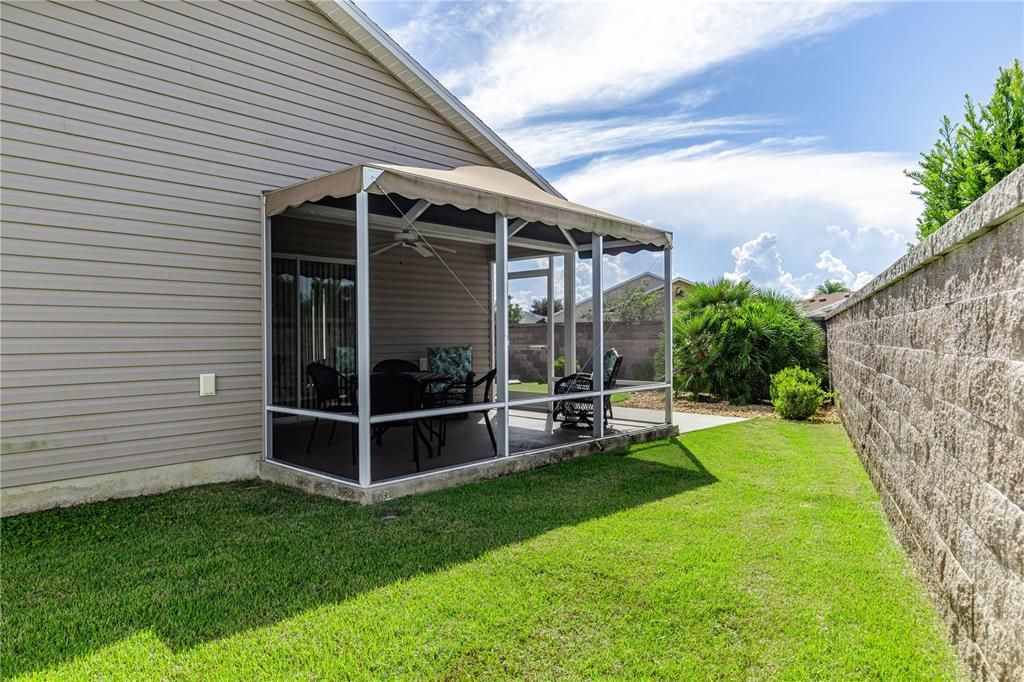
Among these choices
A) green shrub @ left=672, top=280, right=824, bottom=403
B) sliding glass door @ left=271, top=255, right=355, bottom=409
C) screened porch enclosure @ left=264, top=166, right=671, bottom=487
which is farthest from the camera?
green shrub @ left=672, top=280, right=824, bottom=403

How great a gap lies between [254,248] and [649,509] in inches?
163

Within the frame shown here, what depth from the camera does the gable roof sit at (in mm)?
6117

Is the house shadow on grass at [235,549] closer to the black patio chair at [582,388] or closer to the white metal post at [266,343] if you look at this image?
the white metal post at [266,343]

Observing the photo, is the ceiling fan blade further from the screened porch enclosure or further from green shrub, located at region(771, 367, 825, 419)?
green shrub, located at region(771, 367, 825, 419)

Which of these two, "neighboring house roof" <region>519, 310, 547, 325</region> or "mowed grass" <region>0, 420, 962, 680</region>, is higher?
"neighboring house roof" <region>519, 310, 547, 325</region>

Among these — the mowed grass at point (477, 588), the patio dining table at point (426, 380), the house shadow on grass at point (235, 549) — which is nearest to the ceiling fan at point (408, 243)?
the patio dining table at point (426, 380)

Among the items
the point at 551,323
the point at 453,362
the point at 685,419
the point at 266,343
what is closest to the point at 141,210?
the point at 266,343

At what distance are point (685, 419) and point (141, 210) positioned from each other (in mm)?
7173

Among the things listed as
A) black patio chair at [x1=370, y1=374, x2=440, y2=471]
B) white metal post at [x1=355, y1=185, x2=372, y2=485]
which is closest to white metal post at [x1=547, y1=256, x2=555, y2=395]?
black patio chair at [x1=370, y1=374, x2=440, y2=471]

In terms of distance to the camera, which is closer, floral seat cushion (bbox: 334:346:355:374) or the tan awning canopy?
the tan awning canopy

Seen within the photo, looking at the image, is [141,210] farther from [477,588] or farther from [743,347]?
[743,347]

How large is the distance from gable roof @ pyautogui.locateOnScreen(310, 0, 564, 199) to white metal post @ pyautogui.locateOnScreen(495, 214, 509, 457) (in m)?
2.41

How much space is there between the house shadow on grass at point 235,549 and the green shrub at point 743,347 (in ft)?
19.0

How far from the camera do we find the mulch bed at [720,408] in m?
9.16
